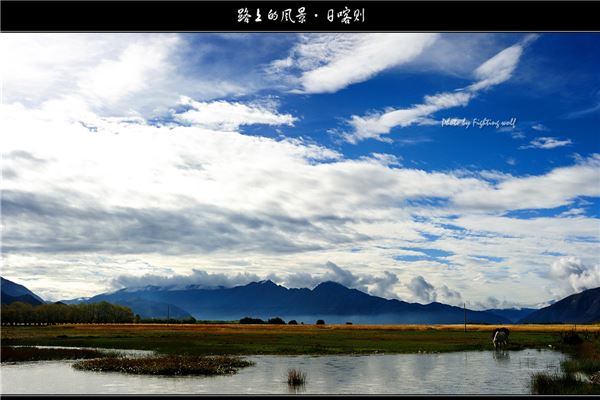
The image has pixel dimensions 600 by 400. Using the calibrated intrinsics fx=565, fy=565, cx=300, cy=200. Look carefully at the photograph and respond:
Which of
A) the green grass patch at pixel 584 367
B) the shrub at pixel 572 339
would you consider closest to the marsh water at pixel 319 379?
the green grass patch at pixel 584 367

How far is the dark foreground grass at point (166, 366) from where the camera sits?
39.6m

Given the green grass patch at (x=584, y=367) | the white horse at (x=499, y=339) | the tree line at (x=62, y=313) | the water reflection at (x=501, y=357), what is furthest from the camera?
the tree line at (x=62, y=313)

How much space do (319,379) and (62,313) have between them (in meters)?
119

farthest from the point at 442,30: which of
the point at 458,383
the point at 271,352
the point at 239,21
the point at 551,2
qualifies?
the point at 271,352

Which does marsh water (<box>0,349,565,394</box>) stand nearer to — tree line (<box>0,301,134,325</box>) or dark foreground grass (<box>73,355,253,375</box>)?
dark foreground grass (<box>73,355,253,375</box>)

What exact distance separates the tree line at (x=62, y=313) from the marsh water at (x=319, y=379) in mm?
74999

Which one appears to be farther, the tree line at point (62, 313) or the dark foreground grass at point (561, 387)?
the tree line at point (62, 313)

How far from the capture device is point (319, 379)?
37.4 metres

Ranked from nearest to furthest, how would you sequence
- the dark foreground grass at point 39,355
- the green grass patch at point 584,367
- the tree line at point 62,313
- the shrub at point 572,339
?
the green grass patch at point 584,367
the dark foreground grass at point 39,355
the shrub at point 572,339
the tree line at point 62,313

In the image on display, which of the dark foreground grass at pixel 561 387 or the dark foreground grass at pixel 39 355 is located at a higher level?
the dark foreground grass at pixel 39 355

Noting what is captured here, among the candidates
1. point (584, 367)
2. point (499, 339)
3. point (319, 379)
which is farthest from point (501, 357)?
point (319, 379)

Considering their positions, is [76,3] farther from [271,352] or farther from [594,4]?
[271,352]

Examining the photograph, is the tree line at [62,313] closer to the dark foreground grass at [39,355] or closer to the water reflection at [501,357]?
the dark foreground grass at [39,355]

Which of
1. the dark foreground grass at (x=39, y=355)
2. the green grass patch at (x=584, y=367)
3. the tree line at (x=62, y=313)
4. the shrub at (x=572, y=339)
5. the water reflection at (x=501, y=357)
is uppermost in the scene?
the tree line at (x=62, y=313)
